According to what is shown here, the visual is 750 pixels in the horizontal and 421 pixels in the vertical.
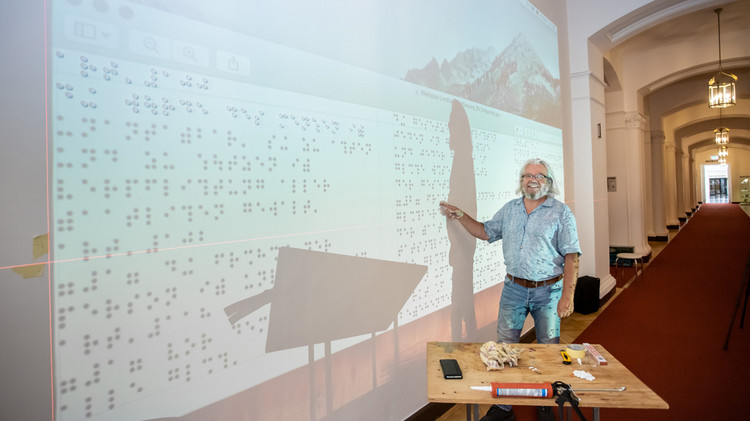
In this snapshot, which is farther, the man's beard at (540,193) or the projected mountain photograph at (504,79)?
the projected mountain photograph at (504,79)

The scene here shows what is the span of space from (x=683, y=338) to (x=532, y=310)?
2.65 metres

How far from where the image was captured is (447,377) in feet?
5.16

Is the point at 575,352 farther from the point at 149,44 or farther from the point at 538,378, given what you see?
the point at 149,44

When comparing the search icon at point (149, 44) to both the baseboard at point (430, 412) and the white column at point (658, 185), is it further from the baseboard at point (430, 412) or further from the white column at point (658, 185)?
the white column at point (658, 185)

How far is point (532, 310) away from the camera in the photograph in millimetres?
2475

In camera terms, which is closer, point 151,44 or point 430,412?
point 151,44

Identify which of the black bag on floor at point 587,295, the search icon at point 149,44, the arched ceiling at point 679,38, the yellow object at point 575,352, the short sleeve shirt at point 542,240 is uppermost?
the arched ceiling at point 679,38

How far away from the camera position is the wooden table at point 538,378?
1378 millimetres

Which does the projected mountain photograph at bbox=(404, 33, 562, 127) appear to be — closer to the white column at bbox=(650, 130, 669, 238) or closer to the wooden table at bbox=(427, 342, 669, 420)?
the wooden table at bbox=(427, 342, 669, 420)

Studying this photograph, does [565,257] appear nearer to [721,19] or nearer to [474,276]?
[474,276]

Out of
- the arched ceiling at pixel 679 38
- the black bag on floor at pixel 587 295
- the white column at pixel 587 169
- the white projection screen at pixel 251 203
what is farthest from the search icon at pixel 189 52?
the arched ceiling at pixel 679 38

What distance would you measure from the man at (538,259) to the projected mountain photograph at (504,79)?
81cm

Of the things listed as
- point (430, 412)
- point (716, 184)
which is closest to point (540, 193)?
point (430, 412)

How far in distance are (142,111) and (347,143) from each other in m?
0.94
